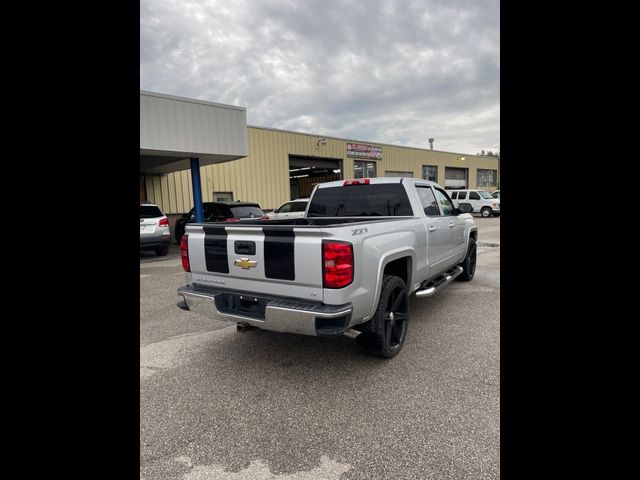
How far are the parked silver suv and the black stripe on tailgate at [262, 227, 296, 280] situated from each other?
874 cm

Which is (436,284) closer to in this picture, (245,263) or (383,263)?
(383,263)

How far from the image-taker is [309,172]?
89.5 feet

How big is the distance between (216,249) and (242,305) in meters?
0.61

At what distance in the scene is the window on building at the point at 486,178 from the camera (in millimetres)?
39594

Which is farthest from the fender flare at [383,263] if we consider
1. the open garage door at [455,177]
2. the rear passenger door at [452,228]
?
the open garage door at [455,177]

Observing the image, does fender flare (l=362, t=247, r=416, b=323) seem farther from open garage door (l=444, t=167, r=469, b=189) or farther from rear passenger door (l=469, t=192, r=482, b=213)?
open garage door (l=444, t=167, r=469, b=189)

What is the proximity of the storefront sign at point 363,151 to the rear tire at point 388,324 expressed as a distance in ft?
69.4

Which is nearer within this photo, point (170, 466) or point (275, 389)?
point (170, 466)

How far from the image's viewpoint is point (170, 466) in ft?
7.38

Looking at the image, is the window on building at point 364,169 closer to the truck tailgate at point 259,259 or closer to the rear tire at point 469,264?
the rear tire at point 469,264

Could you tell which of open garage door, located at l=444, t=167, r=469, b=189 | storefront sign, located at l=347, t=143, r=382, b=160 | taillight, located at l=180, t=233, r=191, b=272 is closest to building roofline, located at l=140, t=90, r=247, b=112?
taillight, located at l=180, t=233, r=191, b=272
